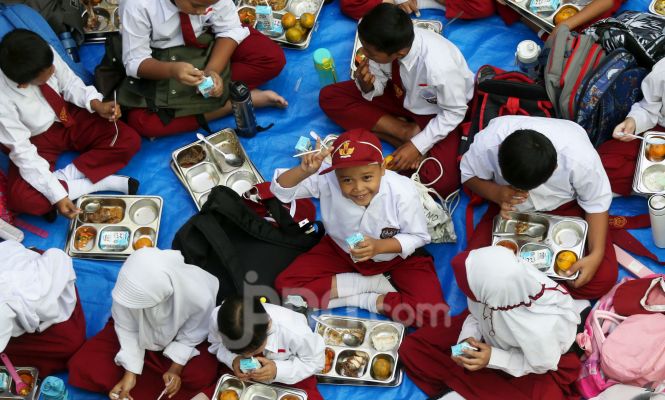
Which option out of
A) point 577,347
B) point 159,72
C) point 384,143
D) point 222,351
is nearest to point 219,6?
point 159,72

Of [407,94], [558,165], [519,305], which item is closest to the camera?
[519,305]

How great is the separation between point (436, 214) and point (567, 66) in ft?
2.88

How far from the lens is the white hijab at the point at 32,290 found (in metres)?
3.03

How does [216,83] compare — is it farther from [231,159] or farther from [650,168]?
[650,168]

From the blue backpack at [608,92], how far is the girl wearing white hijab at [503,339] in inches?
32.3

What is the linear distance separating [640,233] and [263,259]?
167 centimetres

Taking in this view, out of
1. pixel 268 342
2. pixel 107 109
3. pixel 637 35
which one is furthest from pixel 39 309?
pixel 637 35

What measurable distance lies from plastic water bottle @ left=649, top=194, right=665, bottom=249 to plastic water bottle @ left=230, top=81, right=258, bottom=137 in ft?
6.07

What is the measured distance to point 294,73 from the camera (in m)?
4.11

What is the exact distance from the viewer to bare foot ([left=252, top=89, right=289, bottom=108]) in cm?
393

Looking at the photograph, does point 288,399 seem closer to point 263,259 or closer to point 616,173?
point 263,259

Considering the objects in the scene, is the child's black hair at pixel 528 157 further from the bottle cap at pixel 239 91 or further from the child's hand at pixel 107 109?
the child's hand at pixel 107 109

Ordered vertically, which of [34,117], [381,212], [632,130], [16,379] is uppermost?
[632,130]

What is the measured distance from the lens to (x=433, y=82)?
3.45 meters
